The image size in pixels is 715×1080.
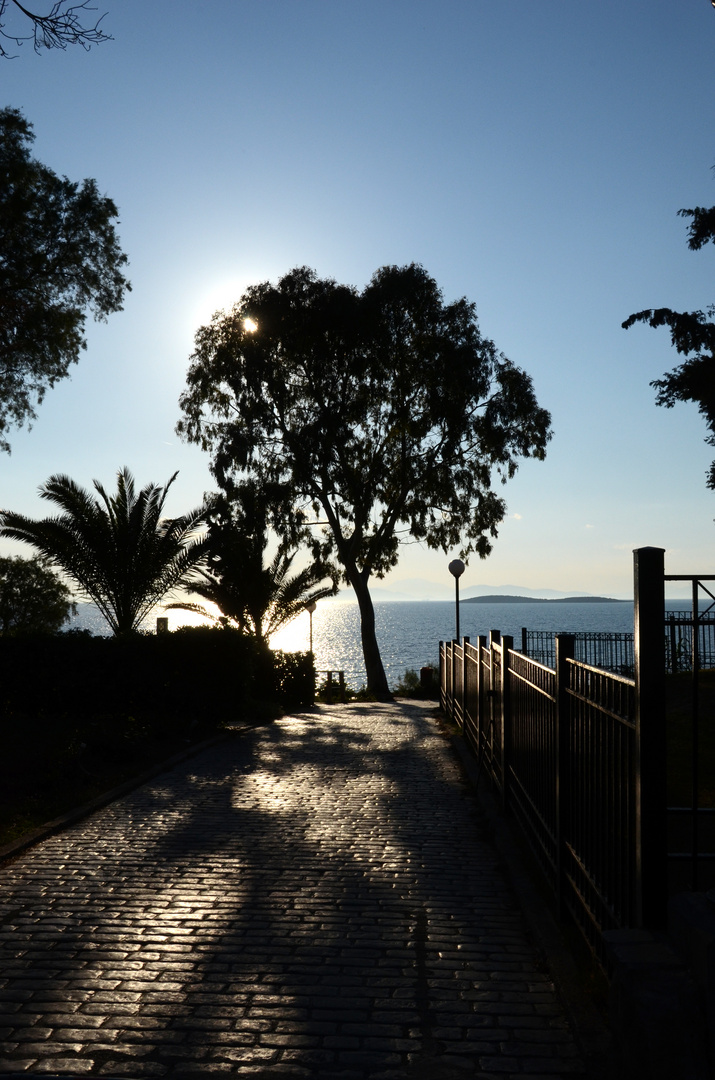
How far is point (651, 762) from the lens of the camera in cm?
366

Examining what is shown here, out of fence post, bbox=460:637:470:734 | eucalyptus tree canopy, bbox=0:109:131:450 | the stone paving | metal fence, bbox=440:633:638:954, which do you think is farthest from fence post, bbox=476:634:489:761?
eucalyptus tree canopy, bbox=0:109:131:450

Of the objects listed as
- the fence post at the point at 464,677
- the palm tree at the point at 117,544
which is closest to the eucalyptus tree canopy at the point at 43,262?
the palm tree at the point at 117,544

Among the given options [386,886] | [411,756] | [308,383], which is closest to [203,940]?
[386,886]

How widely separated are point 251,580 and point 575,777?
24.6 meters

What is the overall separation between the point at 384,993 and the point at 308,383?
1169 inches

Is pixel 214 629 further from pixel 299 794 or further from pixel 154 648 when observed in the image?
pixel 299 794

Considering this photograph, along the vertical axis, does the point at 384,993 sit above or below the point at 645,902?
below

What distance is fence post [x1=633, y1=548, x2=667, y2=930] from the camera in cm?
365

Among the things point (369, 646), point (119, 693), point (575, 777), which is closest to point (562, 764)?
point (575, 777)

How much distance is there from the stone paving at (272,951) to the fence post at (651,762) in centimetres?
75

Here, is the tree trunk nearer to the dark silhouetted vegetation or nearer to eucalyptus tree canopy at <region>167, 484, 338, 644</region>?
eucalyptus tree canopy at <region>167, 484, 338, 644</region>

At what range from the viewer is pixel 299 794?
10.1 meters

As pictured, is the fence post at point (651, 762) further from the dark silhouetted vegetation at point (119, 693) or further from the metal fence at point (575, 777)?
the dark silhouetted vegetation at point (119, 693)

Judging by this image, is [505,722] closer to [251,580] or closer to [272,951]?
[272,951]
